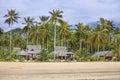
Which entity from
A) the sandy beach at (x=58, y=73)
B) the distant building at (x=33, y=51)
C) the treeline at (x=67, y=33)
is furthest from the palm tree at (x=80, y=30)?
the sandy beach at (x=58, y=73)

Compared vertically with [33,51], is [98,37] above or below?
above

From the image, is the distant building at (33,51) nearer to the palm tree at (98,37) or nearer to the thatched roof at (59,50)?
the thatched roof at (59,50)

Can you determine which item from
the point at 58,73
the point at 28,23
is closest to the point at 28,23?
the point at 28,23

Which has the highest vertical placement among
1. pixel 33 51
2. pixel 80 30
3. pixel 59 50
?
pixel 80 30

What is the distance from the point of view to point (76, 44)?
103 meters

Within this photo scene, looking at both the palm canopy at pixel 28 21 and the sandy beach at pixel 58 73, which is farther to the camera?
the palm canopy at pixel 28 21

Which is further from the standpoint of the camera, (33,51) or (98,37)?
(33,51)

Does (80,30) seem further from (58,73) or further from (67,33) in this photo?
(58,73)

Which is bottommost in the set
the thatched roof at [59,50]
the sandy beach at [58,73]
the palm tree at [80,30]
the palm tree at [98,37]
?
the sandy beach at [58,73]

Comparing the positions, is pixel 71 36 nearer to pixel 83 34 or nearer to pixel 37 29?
pixel 83 34

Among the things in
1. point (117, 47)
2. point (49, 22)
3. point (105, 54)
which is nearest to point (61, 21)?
point (49, 22)

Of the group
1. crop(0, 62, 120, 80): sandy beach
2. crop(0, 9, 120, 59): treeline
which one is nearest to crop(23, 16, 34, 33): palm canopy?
crop(0, 9, 120, 59): treeline

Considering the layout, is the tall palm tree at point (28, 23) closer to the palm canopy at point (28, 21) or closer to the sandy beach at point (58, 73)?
the palm canopy at point (28, 21)

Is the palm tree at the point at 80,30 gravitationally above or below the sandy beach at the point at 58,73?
above
